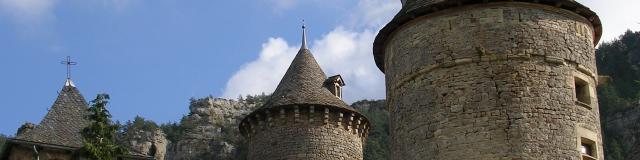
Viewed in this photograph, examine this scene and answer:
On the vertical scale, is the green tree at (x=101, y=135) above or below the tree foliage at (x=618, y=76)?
below

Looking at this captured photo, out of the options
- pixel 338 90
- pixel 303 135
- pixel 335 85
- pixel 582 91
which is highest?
pixel 335 85

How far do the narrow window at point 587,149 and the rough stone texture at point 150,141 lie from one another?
2709 inches

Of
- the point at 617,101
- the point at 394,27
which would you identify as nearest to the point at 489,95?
the point at 394,27

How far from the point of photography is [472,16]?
1546 cm

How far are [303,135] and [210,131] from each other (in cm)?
6109

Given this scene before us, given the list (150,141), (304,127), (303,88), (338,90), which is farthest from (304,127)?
(150,141)

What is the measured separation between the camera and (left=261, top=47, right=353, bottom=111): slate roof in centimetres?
2752

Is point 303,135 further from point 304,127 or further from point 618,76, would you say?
point 618,76

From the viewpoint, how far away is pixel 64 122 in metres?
25.6

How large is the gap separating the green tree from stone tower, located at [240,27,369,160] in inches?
245

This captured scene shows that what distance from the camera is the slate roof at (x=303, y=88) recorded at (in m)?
27.5

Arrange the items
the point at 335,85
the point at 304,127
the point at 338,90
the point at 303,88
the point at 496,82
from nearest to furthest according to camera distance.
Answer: the point at 496,82
the point at 304,127
the point at 303,88
the point at 335,85
the point at 338,90

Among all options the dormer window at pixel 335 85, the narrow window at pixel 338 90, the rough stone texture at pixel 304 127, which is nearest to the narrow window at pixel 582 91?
the rough stone texture at pixel 304 127

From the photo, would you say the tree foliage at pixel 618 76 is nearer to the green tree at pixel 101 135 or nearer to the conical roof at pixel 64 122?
the conical roof at pixel 64 122
